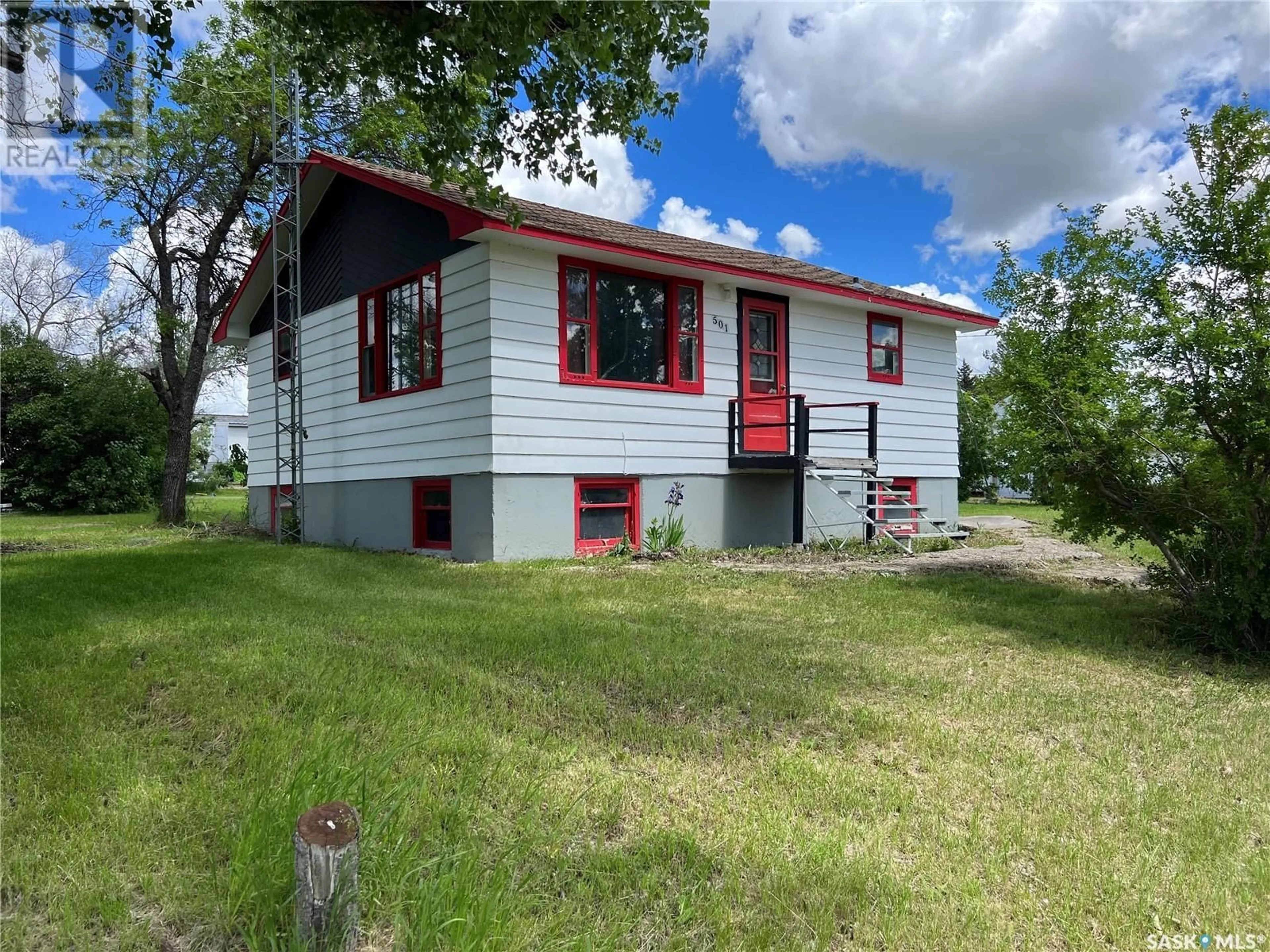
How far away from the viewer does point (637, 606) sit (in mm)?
6422

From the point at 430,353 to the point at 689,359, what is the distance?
3.52 m

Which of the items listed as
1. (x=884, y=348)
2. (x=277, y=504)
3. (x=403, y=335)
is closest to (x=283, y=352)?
(x=277, y=504)

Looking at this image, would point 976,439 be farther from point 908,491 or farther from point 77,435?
point 77,435

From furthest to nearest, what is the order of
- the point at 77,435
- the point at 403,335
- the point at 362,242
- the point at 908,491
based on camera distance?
the point at 77,435 < the point at 908,491 < the point at 362,242 < the point at 403,335

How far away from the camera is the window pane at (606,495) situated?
1030cm

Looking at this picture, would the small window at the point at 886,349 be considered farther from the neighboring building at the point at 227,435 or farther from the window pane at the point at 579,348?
the neighboring building at the point at 227,435

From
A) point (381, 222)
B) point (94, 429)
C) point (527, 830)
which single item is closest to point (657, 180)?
point (381, 222)

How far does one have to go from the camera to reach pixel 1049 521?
17.4 meters

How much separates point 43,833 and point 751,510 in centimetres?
1002

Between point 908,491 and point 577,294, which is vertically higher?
point 577,294

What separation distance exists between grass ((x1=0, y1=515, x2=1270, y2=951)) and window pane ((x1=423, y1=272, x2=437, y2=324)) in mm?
5763

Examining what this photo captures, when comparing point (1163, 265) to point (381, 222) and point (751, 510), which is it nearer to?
point (751, 510)

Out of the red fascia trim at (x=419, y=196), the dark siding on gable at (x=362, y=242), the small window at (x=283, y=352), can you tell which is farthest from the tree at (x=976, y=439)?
the small window at (x=283, y=352)

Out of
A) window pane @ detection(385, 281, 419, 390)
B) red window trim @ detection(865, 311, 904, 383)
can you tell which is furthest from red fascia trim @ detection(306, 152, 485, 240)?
red window trim @ detection(865, 311, 904, 383)
